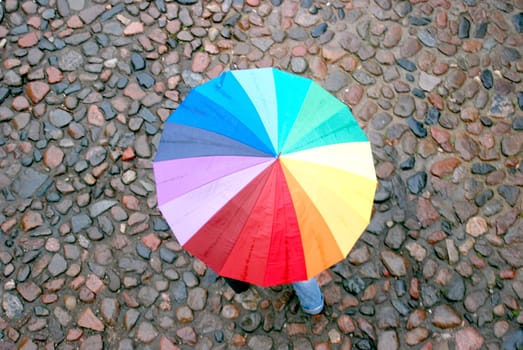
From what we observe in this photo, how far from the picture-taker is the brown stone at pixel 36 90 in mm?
6012

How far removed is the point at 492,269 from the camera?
211 inches

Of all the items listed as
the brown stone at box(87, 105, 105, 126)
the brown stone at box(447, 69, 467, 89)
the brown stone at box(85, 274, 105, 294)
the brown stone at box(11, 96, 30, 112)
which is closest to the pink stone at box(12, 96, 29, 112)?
the brown stone at box(11, 96, 30, 112)

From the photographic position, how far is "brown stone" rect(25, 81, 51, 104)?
601cm

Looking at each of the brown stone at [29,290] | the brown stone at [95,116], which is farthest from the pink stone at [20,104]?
the brown stone at [29,290]

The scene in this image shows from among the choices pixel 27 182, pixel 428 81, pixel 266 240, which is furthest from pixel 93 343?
pixel 428 81

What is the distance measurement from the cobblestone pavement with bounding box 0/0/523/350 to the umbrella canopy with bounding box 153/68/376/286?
1487 millimetres

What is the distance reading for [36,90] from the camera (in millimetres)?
6051

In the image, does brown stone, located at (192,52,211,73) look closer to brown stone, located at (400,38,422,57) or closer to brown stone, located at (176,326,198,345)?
brown stone, located at (400,38,422,57)

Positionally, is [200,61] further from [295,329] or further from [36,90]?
[295,329]

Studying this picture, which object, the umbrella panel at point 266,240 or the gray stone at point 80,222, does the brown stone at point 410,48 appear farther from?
the gray stone at point 80,222

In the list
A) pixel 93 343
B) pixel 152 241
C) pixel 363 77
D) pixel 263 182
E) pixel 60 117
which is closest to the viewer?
pixel 263 182

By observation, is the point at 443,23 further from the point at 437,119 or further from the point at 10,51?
the point at 10,51

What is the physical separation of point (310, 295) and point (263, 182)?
1.49 metres

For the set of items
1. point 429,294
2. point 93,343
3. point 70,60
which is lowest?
point 93,343
